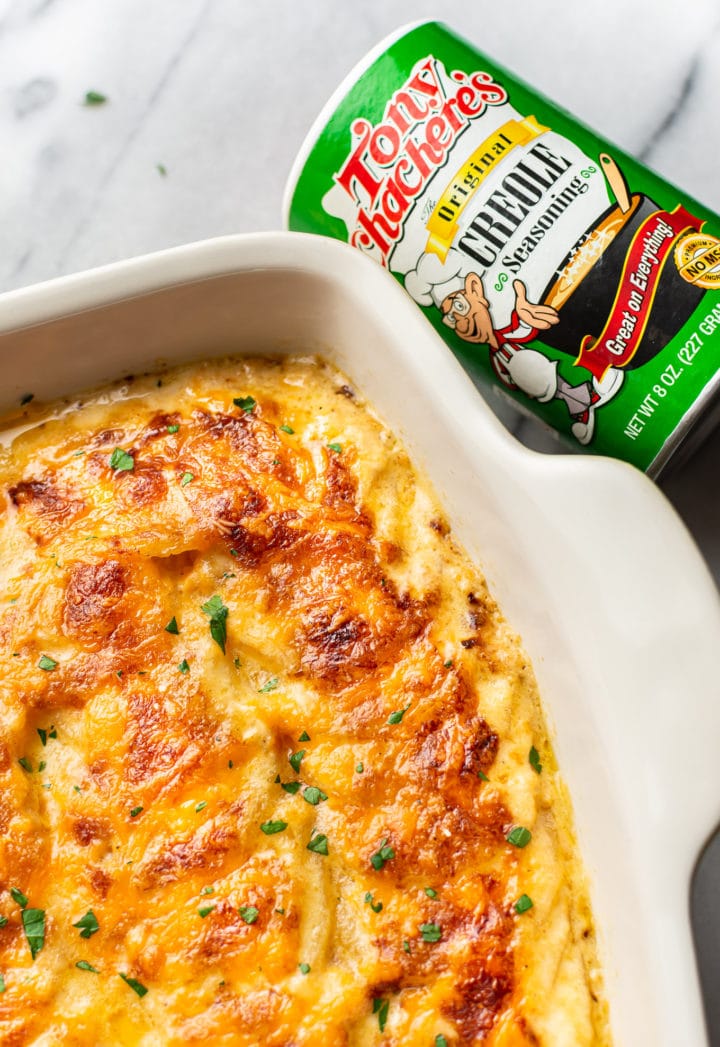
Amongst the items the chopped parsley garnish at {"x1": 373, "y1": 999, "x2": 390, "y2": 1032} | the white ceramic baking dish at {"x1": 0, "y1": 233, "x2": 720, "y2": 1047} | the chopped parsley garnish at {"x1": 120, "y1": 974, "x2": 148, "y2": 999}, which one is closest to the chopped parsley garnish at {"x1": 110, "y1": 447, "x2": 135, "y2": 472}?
the white ceramic baking dish at {"x1": 0, "y1": 233, "x2": 720, "y2": 1047}

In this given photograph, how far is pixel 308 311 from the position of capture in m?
1.87

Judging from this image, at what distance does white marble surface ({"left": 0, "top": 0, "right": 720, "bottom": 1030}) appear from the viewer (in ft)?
7.34

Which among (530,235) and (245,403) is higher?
(530,235)

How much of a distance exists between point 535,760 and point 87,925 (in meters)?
0.77

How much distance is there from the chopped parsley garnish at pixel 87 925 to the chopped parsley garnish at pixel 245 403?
0.88 metres

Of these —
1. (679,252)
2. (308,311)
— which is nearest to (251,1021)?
(308,311)

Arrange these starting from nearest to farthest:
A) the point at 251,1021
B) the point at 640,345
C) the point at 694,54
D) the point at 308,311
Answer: the point at 251,1021, the point at 640,345, the point at 308,311, the point at 694,54

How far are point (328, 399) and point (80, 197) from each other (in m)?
0.78

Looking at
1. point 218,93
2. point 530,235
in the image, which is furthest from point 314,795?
point 218,93

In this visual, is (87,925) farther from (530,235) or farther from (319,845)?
(530,235)

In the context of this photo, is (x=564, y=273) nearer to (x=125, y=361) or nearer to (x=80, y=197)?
(x=125, y=361)

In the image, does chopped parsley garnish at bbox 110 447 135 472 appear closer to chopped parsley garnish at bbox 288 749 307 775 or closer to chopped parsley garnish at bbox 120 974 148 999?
chopped parsley garnish at bbox 288 749 307 775

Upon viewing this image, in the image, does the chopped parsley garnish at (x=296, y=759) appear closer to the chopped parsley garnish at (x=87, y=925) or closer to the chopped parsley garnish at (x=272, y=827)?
the chopped parsley garnish at (x=272, y=827)

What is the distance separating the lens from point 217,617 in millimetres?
1762
